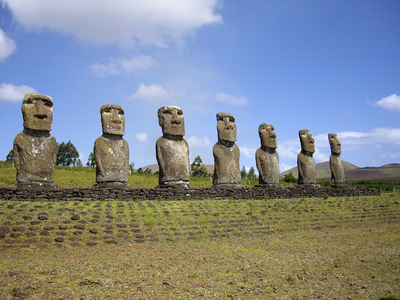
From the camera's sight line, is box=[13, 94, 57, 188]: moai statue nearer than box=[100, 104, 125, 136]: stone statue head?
Yes

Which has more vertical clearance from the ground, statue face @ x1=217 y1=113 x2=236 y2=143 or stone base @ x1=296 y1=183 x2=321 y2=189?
statue face @ x1=217 y1=113 x2=236 y2=143

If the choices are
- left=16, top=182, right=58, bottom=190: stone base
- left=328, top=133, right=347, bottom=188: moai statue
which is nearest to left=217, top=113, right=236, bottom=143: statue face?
left=16, top=182, right=58, bottom=190: stone base

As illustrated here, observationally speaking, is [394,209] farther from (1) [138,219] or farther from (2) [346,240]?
(1) [138,219]

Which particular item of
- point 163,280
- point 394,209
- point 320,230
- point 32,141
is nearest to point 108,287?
point 163,280

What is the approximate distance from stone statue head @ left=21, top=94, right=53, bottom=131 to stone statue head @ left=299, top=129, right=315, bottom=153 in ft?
51.2

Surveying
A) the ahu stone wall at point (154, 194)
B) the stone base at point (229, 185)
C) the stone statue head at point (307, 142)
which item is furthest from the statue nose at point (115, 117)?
the stone statue head at point (307, 142)

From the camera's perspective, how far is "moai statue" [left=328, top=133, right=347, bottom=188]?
26078 millimetres

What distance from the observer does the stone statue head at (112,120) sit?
1603cm

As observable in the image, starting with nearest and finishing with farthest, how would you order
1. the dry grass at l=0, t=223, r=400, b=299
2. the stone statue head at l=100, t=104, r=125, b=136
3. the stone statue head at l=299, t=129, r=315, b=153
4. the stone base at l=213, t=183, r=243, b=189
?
1. the dry grass at l=0, t=223, r=400, b=299
2. the stone statue head at l=100, t=104, r=125, b=136
3. the stone base at l=213, t=183, r=243, b=189
4. the stone statue head at l=299, t=129, r=315, b=153

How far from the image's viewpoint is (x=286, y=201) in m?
18.5

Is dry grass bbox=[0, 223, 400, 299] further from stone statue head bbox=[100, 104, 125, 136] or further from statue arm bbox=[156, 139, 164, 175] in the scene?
stone statue head bbox=[100, 104, 125, 136]

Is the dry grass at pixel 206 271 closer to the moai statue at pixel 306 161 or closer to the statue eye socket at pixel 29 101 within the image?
the statue eye socket at pixel 29 101

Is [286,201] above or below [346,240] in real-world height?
above

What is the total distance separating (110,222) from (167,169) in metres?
5.17
